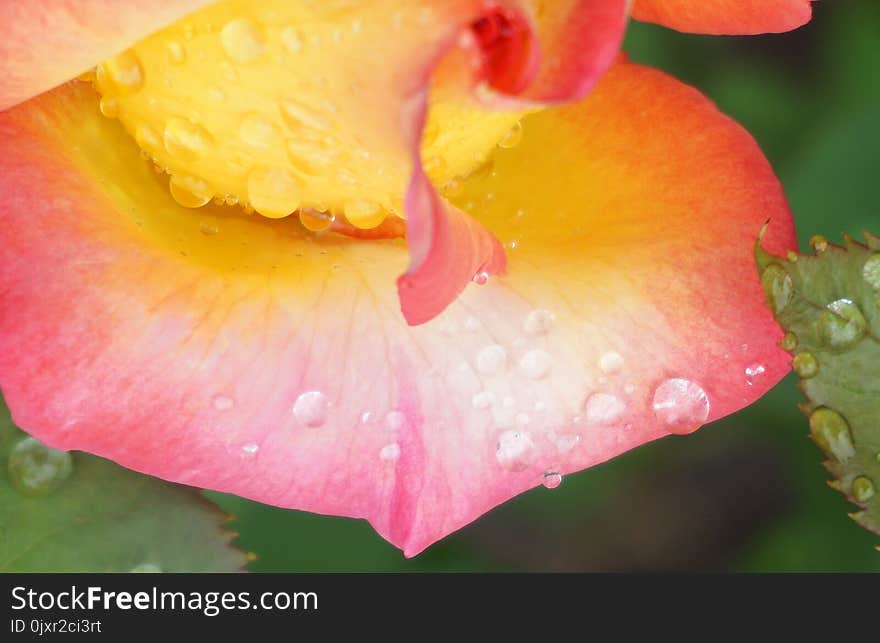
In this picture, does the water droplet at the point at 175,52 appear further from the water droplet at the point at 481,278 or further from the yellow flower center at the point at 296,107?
the water droplet at the point at 481,278

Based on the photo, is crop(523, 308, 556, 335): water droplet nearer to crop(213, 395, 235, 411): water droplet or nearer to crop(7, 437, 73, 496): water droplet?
crop(213, 395, 235, 411): water droplet

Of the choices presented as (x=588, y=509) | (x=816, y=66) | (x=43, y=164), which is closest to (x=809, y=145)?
(x=816, y=66)

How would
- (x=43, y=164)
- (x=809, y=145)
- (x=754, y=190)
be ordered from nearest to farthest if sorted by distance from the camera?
(x=43, y=164) → (x=754, y=190) → (x=809, y=145)

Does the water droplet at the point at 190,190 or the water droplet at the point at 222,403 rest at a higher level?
the water droplet at the point at 190,190

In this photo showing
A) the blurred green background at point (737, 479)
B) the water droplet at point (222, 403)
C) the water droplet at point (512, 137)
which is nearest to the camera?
the water droplet at point (222, 403)

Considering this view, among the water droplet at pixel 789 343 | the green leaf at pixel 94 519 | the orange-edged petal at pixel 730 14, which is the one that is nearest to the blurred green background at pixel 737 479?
the green leaf at pixel 94 519

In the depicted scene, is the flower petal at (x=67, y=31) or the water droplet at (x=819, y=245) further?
the water droplet at (x=819, y=245)

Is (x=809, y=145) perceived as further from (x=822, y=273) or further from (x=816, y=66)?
(x=822, y=273)
